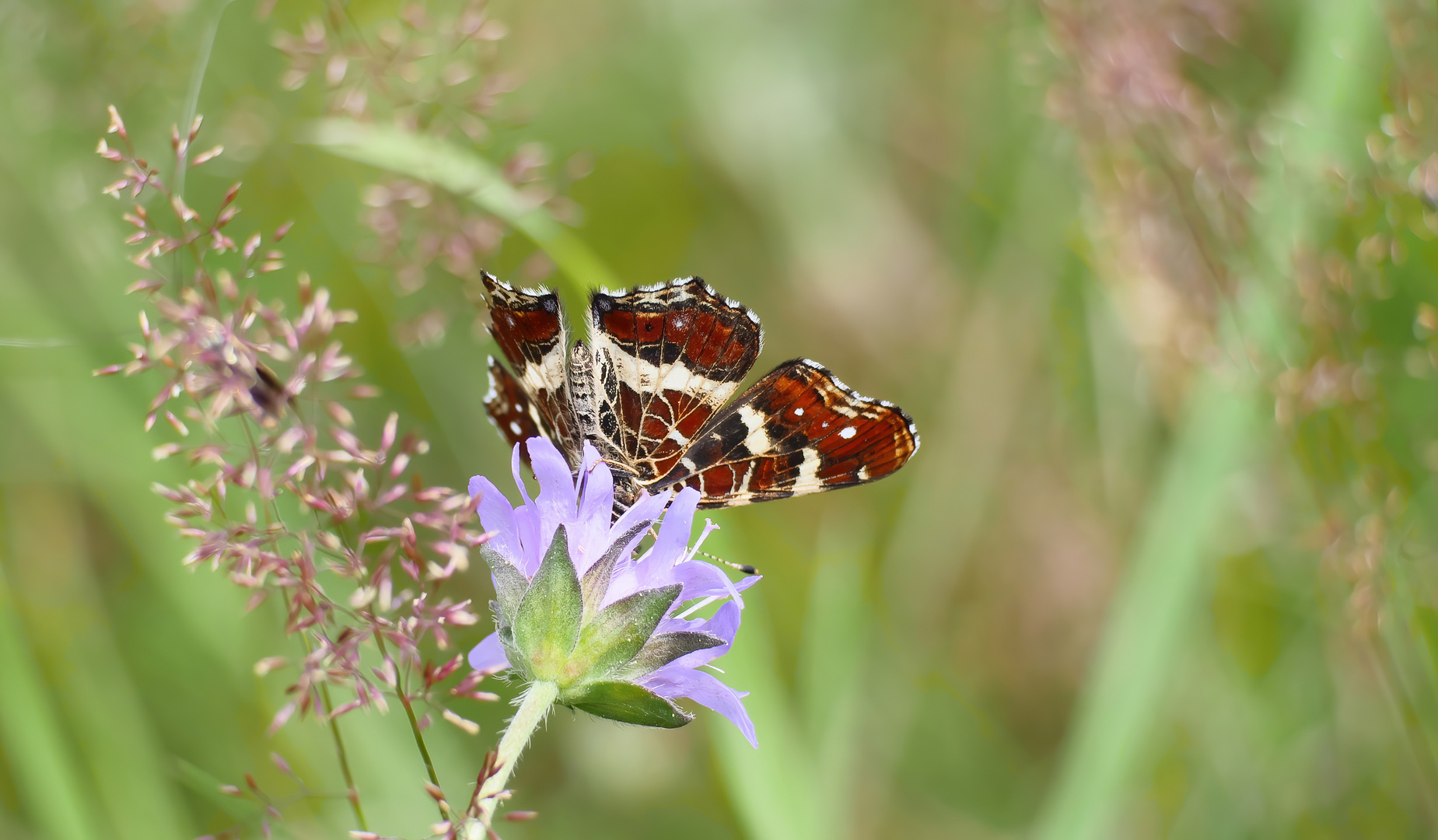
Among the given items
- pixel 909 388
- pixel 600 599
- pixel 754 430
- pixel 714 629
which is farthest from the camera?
pixel 909 388

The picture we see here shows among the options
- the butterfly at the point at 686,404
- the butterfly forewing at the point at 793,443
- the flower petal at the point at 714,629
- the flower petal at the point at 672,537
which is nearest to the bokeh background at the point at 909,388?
the butterfly at the point at 686,404

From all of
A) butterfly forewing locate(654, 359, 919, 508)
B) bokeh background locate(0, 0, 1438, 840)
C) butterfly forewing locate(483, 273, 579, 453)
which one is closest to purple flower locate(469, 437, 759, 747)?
butterfly forewing locate(483, 273, 579, 453)

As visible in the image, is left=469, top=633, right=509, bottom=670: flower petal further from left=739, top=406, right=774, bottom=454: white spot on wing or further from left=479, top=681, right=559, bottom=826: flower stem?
left=739, top=406, right=774, bottom=454: white spot on wing

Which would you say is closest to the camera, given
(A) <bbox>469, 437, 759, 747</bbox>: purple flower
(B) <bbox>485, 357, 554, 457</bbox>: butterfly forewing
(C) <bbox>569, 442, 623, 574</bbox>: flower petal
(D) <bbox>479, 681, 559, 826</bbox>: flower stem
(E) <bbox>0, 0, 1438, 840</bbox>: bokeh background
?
(D) <bbox>479, 681, 559, 826</bbox>: flower stem

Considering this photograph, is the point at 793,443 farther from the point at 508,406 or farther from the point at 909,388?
the point at 909,388

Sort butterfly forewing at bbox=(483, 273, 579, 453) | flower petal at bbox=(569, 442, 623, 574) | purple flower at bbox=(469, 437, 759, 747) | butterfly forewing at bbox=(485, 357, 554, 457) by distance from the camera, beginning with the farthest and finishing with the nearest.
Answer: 1. butterfly forewing at bbox=(485, 357, 554, 457)
2. butterfly forewing at bbox=(483, 273, 579, 453)
3. flower petal at bbox=(569, 442, 623, 574)
4. purple flower at bbox=(469, 437, 759, 747)

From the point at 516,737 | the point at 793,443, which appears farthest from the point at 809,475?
the point at 516,737

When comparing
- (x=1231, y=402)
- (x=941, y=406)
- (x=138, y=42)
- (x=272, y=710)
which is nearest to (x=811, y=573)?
(x=941, y=406)

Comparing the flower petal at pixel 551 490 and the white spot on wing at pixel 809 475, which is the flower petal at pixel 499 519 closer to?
the flower petal at pixel 551 490
